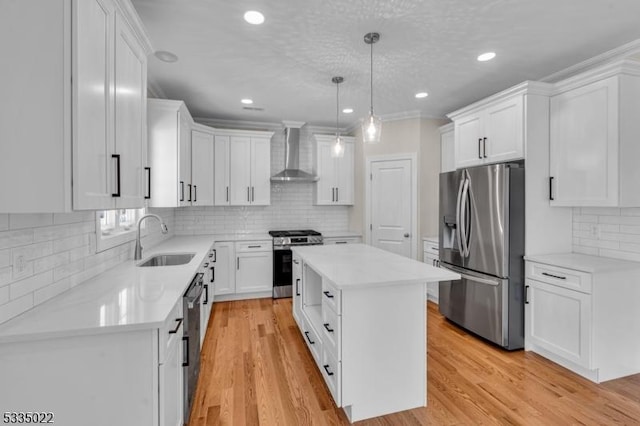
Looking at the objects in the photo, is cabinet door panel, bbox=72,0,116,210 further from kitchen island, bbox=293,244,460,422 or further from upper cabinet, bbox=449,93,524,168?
upper cabinet, bbox=449,93,524,168

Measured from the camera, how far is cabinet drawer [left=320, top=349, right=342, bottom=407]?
6.26ft

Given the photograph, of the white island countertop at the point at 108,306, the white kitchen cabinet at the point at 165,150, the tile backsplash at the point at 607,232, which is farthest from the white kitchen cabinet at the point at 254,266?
the tile backsplash at the point at 607,232

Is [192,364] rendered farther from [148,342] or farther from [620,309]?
[620,309]

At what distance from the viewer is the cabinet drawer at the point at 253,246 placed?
4406 millimetres

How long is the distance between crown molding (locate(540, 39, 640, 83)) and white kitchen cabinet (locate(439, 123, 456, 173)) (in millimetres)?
1192

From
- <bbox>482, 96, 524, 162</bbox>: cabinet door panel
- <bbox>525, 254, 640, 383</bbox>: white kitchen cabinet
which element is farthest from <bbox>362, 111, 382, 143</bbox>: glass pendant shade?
<bbox>525, 254, 640, 383</bbox>: white kitchen cabinet

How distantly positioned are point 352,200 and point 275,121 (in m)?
1.83

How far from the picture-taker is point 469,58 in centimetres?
276

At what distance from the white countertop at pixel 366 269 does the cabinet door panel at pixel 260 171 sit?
192cm

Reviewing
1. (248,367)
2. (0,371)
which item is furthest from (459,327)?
(0,371)

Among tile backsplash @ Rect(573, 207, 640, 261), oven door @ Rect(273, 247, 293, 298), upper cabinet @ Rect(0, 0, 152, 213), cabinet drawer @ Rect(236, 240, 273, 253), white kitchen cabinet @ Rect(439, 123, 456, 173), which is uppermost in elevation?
white kitchen cabinet @ Rect(439, 123, 456, 173)

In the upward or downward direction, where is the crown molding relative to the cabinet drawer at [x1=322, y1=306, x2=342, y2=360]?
upward

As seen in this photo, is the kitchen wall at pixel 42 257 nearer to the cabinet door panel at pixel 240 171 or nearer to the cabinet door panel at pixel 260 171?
the cabinet door panel at pixel 240 171

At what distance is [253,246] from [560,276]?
11.8 ft
